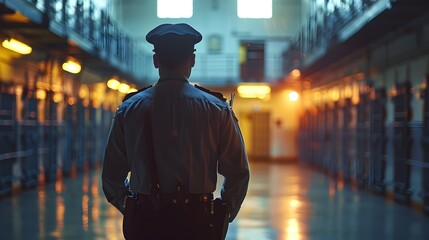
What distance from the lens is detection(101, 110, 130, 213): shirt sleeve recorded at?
2.41 metres

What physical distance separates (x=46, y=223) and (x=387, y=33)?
253 inches

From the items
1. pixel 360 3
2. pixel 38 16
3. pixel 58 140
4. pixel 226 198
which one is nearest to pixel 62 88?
pixel 58 140

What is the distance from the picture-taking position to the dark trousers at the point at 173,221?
89.7 inches

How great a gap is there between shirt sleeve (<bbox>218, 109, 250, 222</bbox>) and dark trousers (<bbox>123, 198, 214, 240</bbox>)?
0.34ft

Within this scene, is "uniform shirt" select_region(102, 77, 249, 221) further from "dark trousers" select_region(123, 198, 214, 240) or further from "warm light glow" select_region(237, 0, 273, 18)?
"warm light glow" select_region(237, 0, 273, 18)

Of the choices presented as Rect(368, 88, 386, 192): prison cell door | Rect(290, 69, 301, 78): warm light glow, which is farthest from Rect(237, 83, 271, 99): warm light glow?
Rect(368, 88, 386, 192): prison cell door

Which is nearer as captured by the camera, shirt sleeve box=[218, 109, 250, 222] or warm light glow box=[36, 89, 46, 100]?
shirt sleeve box=[218, 109, 250, 222]

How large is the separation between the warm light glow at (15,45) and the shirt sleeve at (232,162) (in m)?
7.77

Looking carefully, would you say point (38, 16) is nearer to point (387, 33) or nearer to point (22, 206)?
point (22, 206)

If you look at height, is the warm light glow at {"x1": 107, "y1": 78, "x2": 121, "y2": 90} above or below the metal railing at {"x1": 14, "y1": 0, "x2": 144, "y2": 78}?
below

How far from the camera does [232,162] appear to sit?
2.38 m

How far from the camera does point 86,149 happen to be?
1664 cm

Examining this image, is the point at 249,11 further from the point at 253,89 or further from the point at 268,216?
the point at 268,216

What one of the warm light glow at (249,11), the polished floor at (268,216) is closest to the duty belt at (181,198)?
the polished floor at (268,216)
